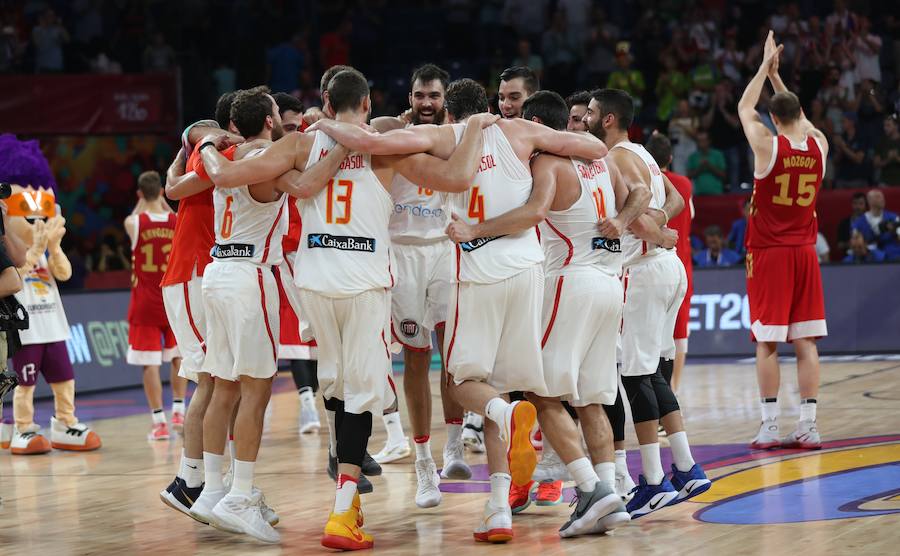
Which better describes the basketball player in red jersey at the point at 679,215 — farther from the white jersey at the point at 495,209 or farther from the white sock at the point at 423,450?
the white jersey at the point at 495,209

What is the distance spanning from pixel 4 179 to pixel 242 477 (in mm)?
4779

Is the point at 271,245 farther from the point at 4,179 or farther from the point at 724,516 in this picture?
the point at 4,179

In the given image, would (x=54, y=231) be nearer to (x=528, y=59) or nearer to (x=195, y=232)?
(x=195, y=232)

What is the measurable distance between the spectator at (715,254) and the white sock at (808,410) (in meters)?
6.66

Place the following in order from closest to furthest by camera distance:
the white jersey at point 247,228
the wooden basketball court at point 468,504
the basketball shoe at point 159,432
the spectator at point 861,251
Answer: the wooden basketball court at point 468,504 < the white jersey at point 247,228 < the basketball shoe at point 159,432 < the spectator at point 861,251

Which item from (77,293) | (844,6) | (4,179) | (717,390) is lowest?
(717,390)

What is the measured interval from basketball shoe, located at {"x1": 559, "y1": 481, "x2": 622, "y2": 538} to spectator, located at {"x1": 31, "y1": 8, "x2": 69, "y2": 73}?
583 inches

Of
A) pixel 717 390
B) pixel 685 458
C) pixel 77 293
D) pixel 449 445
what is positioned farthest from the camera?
pixel 77 293

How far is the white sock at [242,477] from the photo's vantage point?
6949 millimetres

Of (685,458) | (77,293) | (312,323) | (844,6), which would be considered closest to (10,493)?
(312,323)

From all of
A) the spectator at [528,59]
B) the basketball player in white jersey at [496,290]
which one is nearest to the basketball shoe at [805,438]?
the basketball player in white jersey at [496,290]

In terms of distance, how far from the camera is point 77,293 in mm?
14461

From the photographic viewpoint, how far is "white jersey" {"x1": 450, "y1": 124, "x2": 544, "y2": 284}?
679 cm

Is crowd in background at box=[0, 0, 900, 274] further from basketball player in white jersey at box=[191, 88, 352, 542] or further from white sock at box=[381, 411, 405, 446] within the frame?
basketball player in white jersey at box=[191, 88, 352, 542]
